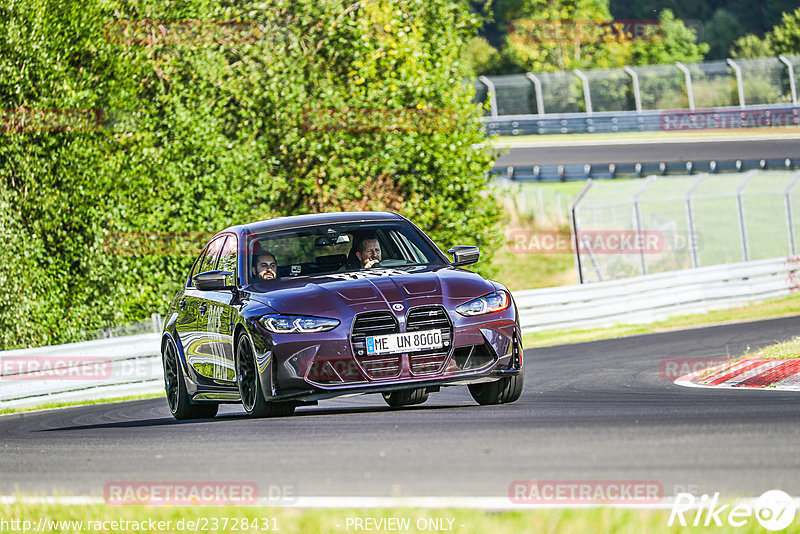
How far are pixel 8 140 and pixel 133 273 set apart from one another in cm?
320

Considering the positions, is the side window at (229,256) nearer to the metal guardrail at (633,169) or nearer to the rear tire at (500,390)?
the rear tire at (500,390)

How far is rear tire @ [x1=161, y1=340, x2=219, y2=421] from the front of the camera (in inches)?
448

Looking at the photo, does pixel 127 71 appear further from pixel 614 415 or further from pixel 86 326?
pixel 614 415

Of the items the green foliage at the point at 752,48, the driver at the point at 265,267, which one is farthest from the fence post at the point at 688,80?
the driver at the point at 265,267

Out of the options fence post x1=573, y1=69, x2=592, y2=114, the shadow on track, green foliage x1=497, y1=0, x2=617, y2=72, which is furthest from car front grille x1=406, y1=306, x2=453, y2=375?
green foliage x1=497, y1=0, x2=617, y2=72

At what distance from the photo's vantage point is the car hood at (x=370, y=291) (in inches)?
359

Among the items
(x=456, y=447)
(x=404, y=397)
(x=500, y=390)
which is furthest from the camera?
(x=404, y=397)

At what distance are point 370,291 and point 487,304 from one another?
2.89 ft

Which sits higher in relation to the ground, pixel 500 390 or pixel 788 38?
pixel 500 390

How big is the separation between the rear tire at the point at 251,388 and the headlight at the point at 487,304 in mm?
1539

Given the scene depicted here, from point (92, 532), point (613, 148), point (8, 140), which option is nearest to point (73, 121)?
point (8, 140)

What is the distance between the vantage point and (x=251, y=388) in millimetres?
9680

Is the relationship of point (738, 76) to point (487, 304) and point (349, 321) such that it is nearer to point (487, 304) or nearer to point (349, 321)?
point (487, 304)

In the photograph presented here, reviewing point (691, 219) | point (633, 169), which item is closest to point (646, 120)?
point (633, 169)
